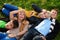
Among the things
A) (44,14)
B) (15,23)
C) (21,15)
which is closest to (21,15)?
(21,15)

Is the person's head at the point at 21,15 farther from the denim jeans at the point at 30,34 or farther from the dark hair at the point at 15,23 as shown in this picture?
the denim jeans at the point at 30,34

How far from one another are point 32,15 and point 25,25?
10.2 inches

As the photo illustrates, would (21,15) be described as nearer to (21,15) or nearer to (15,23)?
(21,15)

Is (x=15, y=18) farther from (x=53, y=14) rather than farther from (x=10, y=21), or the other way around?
(x=53, y=14)

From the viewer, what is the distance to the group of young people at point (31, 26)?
225 inches

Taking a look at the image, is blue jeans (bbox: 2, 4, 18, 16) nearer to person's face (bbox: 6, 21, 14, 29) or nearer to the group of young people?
the group of young people

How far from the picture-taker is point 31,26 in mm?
5852

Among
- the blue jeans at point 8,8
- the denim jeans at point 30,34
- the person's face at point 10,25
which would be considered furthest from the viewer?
the blue jeans at point 8,8

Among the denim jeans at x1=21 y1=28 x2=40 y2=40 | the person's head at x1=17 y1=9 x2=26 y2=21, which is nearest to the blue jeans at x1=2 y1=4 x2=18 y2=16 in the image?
the person's head at x1=17 y1=9 x2=26 y2=21

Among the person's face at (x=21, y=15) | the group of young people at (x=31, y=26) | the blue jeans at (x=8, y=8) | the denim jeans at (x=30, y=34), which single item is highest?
the blue jeans at (x=8, y=8)

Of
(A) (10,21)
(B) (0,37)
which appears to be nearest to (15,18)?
(A) (10,21)

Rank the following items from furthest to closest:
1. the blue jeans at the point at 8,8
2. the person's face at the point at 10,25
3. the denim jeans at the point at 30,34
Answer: the blue jeans at the point at 8,8 < the person's face at the point at 10,25 < the denim jeans at the point at 30,34

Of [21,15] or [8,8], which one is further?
[8,8]

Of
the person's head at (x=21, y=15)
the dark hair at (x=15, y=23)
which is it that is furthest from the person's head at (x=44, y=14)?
the dark hair at (x=15, y=23)
